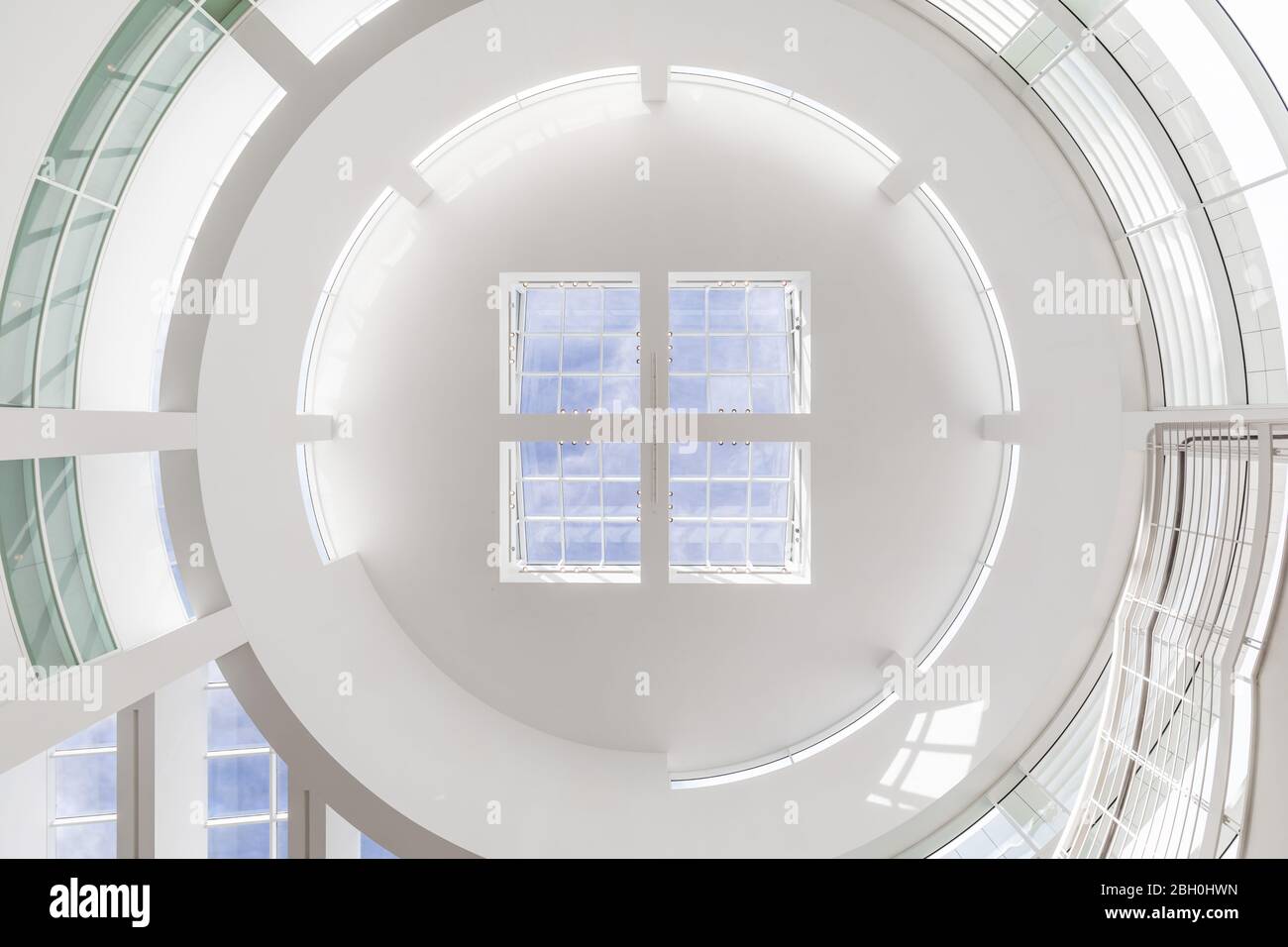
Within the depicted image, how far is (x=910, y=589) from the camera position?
320 inches

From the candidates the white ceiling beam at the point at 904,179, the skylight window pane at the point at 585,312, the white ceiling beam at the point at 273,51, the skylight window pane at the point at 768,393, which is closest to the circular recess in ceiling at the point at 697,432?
the white ceiling beam at the point at 904,179

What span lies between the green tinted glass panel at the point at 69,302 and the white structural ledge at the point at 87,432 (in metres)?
0.52

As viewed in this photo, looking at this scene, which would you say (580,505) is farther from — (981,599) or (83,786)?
(83,786)

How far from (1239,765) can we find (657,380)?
5939 millimetres

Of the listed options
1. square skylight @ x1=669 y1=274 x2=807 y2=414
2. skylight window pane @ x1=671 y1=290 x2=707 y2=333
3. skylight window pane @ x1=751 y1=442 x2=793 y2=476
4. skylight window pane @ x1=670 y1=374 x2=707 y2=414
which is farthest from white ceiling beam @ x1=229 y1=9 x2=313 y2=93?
skylight window pane @ x1=751 y1=442 x2=793 y2=476

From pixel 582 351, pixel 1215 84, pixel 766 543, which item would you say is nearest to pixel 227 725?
pixel 582 351

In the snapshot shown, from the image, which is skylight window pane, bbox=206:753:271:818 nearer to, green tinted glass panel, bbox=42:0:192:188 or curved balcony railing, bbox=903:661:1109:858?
green tinted glass panel, bbox=42:0:192:188

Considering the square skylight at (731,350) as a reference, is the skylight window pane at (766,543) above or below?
below

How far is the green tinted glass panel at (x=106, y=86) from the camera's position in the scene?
4.52 m

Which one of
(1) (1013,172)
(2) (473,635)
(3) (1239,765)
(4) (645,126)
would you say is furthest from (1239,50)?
(2) (473,635)

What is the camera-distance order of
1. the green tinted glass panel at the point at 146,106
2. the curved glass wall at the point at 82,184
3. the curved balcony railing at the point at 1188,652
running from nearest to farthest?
the curved balcony railing at the point at 1188,652, the curved glass wall at the point at 82,184, the green tinted glass panel at the point at 146,106

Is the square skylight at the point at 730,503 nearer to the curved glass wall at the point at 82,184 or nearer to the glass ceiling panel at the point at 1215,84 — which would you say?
the glass ceiling panel at the point at 1215,84

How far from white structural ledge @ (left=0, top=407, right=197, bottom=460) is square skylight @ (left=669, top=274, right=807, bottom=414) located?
5895mm
